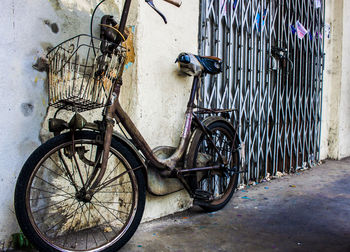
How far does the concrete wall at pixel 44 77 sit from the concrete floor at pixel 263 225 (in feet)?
1.03

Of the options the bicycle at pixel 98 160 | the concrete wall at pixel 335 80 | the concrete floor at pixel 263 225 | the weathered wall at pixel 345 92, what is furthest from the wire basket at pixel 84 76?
the weathered wall at pixel 345 92

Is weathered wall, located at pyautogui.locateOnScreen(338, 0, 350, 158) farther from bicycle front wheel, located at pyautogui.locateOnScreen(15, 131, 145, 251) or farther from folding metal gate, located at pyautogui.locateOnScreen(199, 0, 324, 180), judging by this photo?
bicycle front wheel, located at pyautogui.locateOnScreen(15, 131, 145, 251)

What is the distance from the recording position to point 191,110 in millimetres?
2715

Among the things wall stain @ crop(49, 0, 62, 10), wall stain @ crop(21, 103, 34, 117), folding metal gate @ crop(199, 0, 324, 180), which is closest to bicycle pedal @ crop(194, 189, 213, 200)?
folding metal gate @ crop(199, 0, 324, 180)

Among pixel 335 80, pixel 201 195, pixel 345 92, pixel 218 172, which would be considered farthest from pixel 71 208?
pixel 345 92

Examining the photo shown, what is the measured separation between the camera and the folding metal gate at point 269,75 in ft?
11.4

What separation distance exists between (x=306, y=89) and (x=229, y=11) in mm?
2290

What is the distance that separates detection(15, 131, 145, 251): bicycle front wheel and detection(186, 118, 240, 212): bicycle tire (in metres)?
0.64

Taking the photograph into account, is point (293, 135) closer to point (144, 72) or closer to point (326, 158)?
point (326, 158)

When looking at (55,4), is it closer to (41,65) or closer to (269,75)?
(41,65)

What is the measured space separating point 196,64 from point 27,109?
1.37 metres

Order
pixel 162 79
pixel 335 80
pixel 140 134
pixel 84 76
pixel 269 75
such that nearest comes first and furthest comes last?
pixel 84 76, pixel 140 134, pixel 162 79, pixel 269 75, pixel 335 80

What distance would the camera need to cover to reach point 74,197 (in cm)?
225

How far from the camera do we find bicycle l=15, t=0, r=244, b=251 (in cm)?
172
